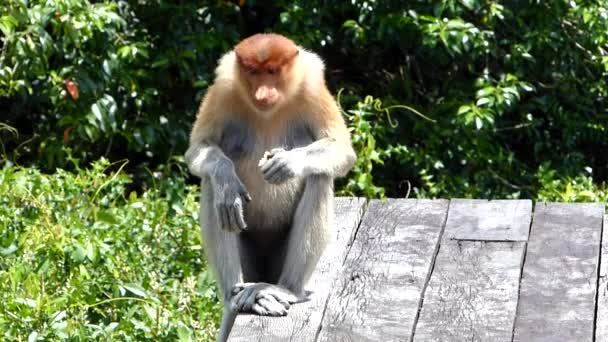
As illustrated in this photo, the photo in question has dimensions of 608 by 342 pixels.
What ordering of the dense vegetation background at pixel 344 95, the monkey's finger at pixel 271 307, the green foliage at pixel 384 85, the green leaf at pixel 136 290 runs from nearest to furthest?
the monkey's finger at pixel 271 307 < the green leaf at pixel 136 290 < the dense vegetation background at pixel 344 95 < the green foliage at pixel 384 85

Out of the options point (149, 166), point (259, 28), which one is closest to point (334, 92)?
point (259, 28)

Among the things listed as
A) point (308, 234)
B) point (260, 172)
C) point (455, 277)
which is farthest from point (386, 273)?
point (260, 172)

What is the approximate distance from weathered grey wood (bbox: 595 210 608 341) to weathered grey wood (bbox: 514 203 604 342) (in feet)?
0.07

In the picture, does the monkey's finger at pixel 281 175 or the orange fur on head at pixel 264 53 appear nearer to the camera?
the monkey's finger at pixel 281 175

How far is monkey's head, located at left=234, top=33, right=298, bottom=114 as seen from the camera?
5148mm

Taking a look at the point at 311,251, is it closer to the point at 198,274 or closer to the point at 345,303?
the point at 345,303

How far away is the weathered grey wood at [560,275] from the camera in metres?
4.63

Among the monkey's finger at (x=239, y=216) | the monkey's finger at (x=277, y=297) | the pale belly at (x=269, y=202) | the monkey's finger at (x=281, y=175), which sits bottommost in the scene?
the monkey's finger at (x=277, y=297)

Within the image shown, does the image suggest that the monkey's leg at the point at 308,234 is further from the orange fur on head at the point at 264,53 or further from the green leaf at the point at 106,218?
the green leaf at the point at 106,218

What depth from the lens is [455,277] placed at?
5125 mm

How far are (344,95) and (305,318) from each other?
3.99m

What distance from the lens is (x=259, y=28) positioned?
8859 mm

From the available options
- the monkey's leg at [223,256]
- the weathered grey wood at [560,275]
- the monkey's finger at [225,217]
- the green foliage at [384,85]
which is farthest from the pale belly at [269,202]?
the green foliage at [384,85]

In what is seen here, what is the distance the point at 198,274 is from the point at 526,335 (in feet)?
7.98
